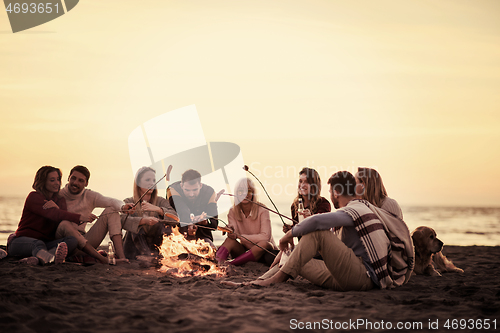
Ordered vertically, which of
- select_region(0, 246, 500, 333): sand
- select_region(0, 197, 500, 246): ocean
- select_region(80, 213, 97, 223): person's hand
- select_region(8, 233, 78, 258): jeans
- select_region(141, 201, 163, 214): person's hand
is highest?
select_region(141, 201, 163, 214): person's hand

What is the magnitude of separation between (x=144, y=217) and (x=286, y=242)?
2501 mm

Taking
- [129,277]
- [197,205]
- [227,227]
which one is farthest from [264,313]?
[197,205]

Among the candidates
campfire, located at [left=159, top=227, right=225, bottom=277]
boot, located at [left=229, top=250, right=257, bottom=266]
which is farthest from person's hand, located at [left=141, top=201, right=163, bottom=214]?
boot, located at [left=229, top=250, right=257, bottom=266]

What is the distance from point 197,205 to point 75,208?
1.68 m

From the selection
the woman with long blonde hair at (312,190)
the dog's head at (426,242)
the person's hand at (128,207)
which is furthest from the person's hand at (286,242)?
the person's hand at (128,207)

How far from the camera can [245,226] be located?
20.5 ft

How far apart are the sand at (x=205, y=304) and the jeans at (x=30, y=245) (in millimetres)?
339

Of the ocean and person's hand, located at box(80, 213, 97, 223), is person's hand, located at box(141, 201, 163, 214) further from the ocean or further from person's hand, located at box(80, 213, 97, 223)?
the ocean

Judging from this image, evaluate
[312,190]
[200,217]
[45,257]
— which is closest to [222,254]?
[200,217]

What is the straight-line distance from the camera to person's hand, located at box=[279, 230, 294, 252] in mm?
4035

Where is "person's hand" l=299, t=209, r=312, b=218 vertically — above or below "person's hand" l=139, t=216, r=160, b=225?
above

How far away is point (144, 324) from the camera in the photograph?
302 cm

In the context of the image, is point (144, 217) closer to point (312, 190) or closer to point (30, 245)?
point (30, 245)

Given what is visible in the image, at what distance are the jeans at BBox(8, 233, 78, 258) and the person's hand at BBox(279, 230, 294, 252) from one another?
272cm
